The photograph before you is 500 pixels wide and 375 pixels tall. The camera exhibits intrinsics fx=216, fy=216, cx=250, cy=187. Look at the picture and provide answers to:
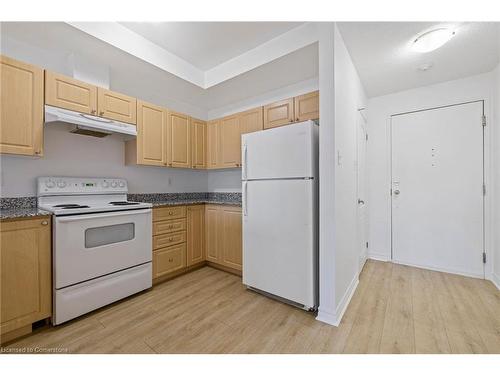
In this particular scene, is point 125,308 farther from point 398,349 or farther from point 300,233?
point 398,349

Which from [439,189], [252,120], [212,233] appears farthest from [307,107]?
[439,189]

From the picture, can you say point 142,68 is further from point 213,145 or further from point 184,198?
point 184,198

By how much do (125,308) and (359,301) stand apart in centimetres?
214

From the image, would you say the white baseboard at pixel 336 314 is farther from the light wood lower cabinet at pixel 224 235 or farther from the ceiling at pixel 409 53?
the ceiling at pixel 409 53

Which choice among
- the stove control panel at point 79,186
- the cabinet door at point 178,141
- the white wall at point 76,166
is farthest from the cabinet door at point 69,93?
the cabinet door at point 178,141

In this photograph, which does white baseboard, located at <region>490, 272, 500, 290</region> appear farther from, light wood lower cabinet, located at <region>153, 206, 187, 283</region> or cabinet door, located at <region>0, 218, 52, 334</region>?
cabinet door, located at <region>0, 218, 52, 334</region>

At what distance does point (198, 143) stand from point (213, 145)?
22cm

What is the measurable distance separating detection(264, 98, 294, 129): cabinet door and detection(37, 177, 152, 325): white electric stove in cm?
169

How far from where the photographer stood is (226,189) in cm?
345

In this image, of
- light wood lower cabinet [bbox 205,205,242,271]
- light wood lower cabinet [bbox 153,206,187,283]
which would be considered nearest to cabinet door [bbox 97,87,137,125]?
light wood lower cabinet [bbox 153,206,187,283]

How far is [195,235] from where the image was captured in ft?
9.39

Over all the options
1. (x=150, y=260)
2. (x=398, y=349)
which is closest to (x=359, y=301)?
(x=398, y=349)

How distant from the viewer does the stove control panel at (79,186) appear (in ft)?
6.61

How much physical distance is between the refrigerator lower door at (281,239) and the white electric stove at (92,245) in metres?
1.07
